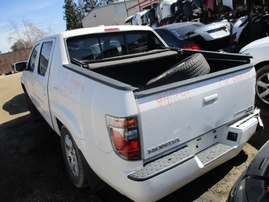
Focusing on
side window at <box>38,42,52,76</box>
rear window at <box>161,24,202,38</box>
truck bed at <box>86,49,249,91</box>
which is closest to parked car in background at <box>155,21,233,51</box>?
rear window at <box>161,24,202,38</box>

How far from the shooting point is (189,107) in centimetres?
197

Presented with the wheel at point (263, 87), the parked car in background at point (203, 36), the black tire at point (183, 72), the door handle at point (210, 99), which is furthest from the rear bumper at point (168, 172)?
the parked car in background at point (203, 36)

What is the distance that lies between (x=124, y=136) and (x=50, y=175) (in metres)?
1.99

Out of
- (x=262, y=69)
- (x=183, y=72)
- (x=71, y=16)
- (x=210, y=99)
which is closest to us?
(x=210, y=99)

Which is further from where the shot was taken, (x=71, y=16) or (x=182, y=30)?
(x=71, y=16)

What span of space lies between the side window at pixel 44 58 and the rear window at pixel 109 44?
44 centimetres

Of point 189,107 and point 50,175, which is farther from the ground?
point 189,107

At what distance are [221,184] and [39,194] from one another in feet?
7.18

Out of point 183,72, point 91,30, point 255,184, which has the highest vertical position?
point 91,30

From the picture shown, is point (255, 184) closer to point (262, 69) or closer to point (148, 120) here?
point (148, 120)

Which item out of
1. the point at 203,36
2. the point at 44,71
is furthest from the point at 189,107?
the point at 203,36

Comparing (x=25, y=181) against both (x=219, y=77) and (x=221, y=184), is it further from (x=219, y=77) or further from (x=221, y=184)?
(x=219, y=77)

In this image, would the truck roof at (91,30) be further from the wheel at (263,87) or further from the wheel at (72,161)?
the wheel at (263,87)

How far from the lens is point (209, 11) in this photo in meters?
10.8
